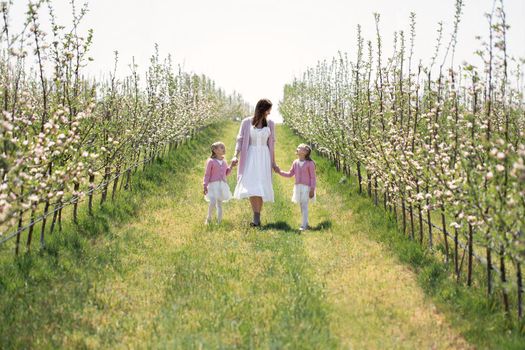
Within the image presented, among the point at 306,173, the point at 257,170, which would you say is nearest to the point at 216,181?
the point at 257,170

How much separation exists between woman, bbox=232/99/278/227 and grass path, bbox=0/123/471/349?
59cm

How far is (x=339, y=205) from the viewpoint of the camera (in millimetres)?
13367

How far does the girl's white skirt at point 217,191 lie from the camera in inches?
441

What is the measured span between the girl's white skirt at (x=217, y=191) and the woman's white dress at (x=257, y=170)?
0.21 m

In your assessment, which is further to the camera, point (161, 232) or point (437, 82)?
point (161, 232)

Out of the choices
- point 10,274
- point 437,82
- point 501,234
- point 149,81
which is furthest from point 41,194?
point 149,81

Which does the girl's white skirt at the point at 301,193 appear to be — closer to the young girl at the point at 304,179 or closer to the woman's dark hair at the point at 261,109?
the young girl at the point at 304,179

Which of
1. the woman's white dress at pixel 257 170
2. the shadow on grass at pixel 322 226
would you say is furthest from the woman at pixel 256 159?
the shadow on grass at pixel 322 226

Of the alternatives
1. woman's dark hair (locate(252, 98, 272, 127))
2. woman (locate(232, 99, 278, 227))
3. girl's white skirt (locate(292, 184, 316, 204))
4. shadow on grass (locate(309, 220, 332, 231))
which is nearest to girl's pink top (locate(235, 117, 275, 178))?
woman (locate(232, 99, 278, 227))

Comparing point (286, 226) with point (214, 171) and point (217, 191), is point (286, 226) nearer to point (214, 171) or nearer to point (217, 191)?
point (217, 191)

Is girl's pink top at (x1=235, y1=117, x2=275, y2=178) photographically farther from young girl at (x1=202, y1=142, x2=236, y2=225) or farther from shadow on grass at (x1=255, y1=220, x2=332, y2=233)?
shadow on grass at (x1=255, y1=220, x2=332, y2=233)

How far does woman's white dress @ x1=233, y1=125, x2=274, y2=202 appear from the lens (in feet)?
36.4

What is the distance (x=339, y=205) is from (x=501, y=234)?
302 inches

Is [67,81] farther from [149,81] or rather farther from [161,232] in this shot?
[149,81]
